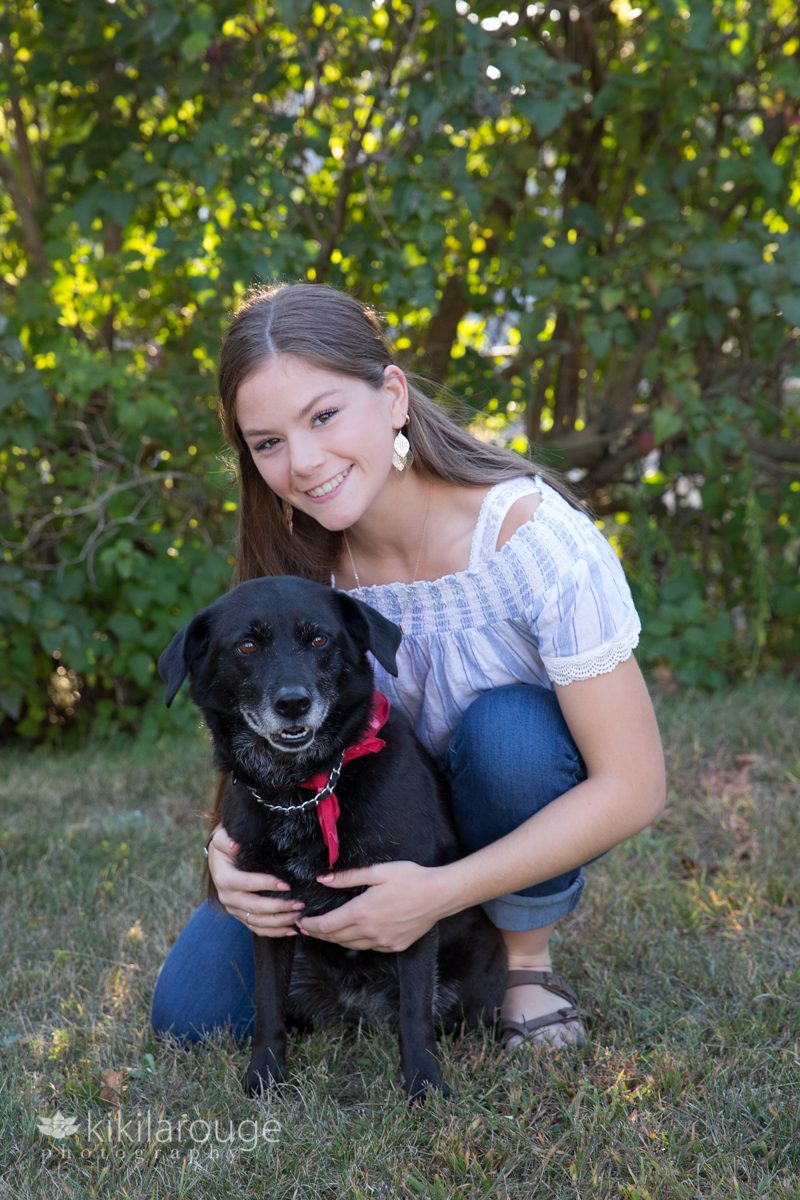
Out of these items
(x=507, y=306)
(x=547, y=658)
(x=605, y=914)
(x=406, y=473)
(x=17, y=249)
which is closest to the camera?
(x=547, y=658)

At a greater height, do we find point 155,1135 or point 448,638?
point 448,638

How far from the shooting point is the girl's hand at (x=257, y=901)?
6.70 ft

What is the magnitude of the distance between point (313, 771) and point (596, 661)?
0.53 meters

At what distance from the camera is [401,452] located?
90.6 inches

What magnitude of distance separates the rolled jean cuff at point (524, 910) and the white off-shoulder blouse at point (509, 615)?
322 millimetres

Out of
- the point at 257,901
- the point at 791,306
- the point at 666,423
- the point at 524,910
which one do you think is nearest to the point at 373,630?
the point at 257,901

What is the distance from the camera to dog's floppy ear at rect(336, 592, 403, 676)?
2033mm

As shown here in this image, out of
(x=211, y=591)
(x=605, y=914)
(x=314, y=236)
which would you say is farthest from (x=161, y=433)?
(x=605, y=914)

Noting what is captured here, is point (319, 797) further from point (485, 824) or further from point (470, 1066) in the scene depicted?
point (470, 1066)

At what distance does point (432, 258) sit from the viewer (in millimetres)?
3889

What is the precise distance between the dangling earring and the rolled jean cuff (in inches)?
33.1

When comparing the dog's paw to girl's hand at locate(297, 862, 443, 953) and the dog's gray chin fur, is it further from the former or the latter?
the dog's gray chin fur

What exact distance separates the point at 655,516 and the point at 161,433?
7.05ft

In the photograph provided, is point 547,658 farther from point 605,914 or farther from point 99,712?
point 99,712
